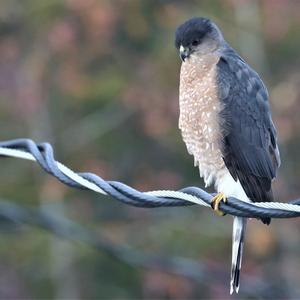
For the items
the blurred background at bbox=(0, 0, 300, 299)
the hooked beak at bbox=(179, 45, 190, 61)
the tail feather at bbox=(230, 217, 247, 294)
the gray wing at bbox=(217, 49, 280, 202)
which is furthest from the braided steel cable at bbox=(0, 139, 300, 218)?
the blurred background at bbox=(0, 0, 300, 299)

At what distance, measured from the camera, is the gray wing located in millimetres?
5738

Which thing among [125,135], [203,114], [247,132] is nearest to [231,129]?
[247,132]

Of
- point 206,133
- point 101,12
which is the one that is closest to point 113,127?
point 101,12

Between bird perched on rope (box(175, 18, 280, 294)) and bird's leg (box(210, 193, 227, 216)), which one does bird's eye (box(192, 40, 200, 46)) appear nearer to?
bird perched on rope (box(175, 18, 280, 294))

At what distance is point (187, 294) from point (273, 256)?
1229 millimetres

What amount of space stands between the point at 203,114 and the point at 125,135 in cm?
949

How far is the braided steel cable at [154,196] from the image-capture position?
4602 mm

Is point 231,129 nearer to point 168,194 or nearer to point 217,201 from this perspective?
point 217,201

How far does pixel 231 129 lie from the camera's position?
5879 mm

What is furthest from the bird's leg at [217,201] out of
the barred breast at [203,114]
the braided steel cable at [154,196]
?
the barred breast at [203,114]

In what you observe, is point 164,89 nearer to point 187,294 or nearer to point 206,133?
point 187,294

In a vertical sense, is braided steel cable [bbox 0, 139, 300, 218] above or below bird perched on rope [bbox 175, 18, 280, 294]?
below

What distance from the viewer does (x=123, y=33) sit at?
1545 cm

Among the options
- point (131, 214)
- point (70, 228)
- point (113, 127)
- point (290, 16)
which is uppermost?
point (290, 16)
